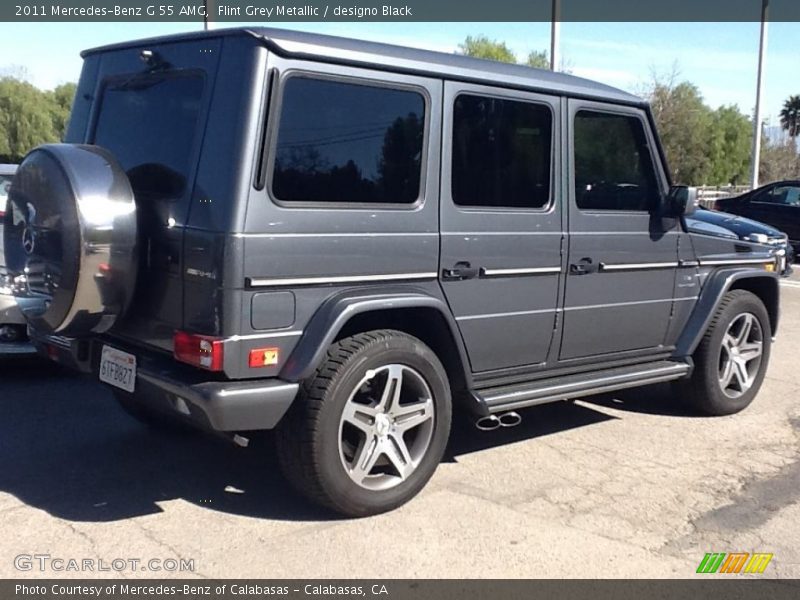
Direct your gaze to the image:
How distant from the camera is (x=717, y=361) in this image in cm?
604

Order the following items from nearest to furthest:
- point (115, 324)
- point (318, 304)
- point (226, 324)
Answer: point (226, 324) → point (318, 304) → point (115, 324)

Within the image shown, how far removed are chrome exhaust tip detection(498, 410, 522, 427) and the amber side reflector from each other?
154cm

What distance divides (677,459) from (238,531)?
2700 millimetres

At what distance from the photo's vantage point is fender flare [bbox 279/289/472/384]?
3.88 metres

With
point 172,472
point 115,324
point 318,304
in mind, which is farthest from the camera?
point 172,472

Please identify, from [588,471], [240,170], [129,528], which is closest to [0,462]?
[129,528]

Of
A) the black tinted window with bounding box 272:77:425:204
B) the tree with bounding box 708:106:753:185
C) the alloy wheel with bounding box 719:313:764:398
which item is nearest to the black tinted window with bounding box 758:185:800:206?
the alloy wheel with bounding box 719:313:764:398

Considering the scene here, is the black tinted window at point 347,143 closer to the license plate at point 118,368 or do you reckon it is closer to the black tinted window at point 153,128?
the black tinted window at point 153,128

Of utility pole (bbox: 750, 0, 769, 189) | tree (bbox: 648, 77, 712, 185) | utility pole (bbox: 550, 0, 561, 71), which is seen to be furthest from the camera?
tree (bbox: 648, 77, 712, 185)

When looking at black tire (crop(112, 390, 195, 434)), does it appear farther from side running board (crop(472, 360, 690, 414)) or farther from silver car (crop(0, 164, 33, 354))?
side running board (crop(472, 360, 690, 414))

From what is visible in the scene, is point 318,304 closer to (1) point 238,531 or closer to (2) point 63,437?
(1) point 238,531

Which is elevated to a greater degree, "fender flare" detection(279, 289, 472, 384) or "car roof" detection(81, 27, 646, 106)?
"car roof" detection(81, 27, 646, 106)

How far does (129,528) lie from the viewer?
4078 mm

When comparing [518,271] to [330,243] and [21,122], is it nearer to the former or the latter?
[330,243]
